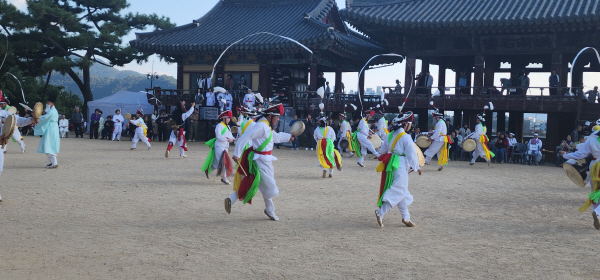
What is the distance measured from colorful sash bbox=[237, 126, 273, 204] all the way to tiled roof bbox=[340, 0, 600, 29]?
13671 millimetres

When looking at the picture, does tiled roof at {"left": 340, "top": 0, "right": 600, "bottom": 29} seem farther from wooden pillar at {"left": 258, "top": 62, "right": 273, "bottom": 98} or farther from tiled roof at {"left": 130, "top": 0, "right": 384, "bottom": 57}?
wooden pillar at {"left": 258, "top": 62, "right": 273, "bottom": 98}

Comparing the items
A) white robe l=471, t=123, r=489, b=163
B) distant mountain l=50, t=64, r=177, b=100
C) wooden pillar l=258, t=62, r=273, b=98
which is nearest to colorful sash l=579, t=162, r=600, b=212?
white robe l=471, t=123, r=489, b=163

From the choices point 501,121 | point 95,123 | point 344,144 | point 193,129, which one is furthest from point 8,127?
point 501,121

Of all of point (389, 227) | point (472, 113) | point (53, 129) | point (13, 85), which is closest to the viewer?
point (389, 227)

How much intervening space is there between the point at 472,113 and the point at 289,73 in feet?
27.6

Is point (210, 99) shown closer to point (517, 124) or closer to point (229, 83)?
point (229, 83)

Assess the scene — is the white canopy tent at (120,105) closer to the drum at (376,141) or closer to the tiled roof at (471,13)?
the tiled roof at (471,13)

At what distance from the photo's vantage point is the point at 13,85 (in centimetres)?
2773

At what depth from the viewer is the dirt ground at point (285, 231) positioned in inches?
177

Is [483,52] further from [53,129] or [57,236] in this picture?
[57,236]

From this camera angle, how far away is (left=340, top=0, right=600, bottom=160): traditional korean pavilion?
55.9 ft

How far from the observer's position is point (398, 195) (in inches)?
247

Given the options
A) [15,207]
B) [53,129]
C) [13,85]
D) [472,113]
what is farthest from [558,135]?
[13,85]

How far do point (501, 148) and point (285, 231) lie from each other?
12856mm
